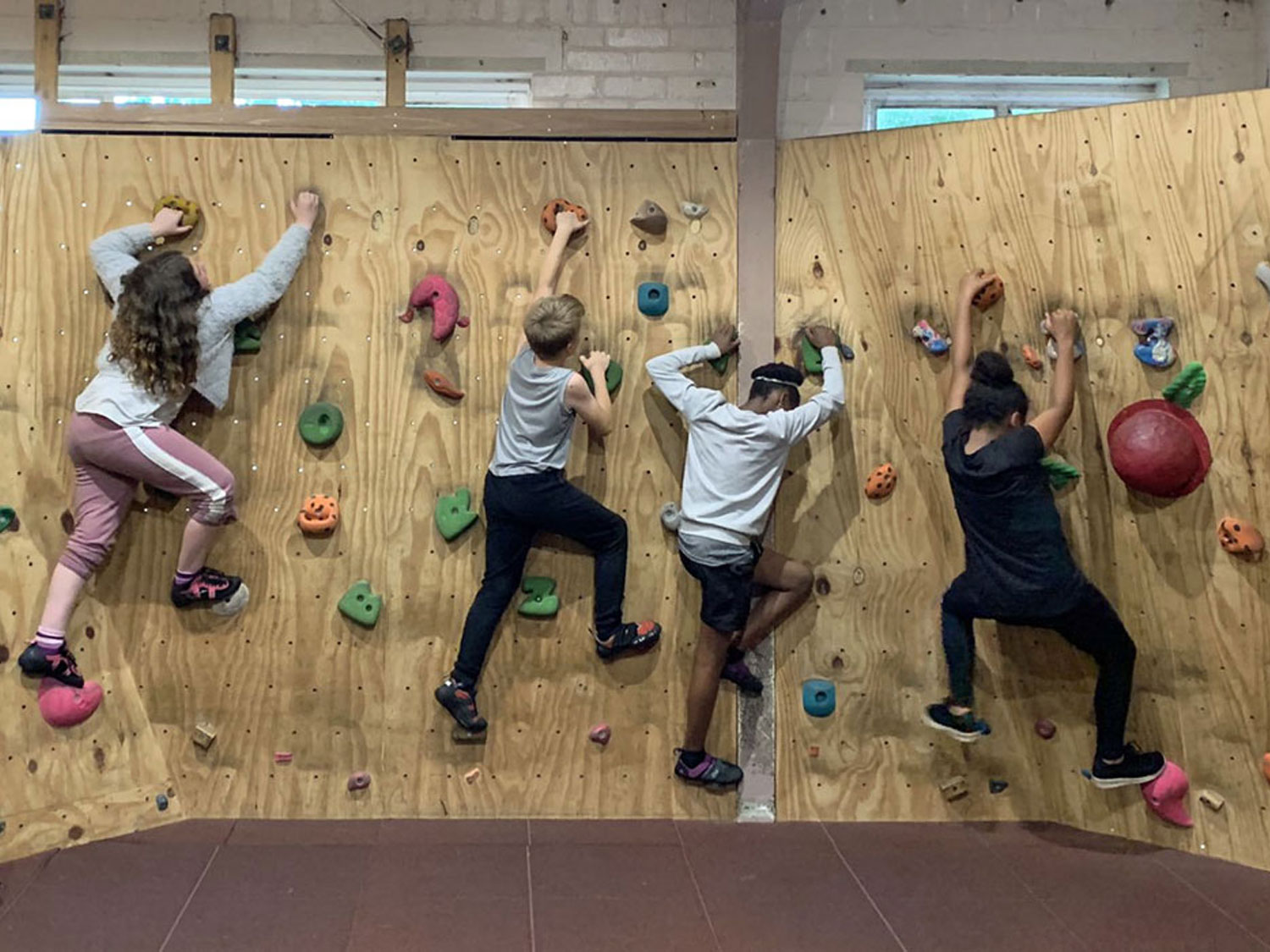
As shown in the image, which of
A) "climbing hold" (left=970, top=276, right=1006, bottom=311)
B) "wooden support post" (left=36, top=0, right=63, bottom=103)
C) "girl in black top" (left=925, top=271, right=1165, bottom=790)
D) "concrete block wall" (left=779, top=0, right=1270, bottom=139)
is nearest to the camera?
"girl in black top" (left=925, top=271, right=1165, bottom=790)

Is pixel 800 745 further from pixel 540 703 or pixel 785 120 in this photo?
pixel 785 120

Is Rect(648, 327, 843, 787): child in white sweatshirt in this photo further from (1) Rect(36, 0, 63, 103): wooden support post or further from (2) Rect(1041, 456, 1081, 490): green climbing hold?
(1) Rect(36, 0, 63, 103): wooden support post

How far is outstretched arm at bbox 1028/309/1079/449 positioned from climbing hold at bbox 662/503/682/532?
42.1 inches

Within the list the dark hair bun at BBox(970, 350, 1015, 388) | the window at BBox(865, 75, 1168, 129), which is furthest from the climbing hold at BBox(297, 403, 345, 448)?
the window at BBox(865, 75, 1168, 129)

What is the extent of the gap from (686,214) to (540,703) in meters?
1.61

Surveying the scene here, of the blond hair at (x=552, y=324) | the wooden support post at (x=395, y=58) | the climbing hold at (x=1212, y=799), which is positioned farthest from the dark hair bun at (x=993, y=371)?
the wooden support post at (x=395, y=58)

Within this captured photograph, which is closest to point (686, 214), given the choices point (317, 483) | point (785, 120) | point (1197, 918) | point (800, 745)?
point (785, 120)

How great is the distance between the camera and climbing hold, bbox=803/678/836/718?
3264mm

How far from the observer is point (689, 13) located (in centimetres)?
379

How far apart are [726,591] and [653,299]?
36.9 inches

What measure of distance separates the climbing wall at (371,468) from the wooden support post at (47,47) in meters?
0.26

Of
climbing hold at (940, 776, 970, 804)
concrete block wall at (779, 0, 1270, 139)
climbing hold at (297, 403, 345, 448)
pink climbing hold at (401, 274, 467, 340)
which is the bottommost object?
climbing hold at (940, 776, 970, 804)

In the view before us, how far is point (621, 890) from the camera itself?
9.11 feet

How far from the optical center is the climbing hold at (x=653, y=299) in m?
3.28
